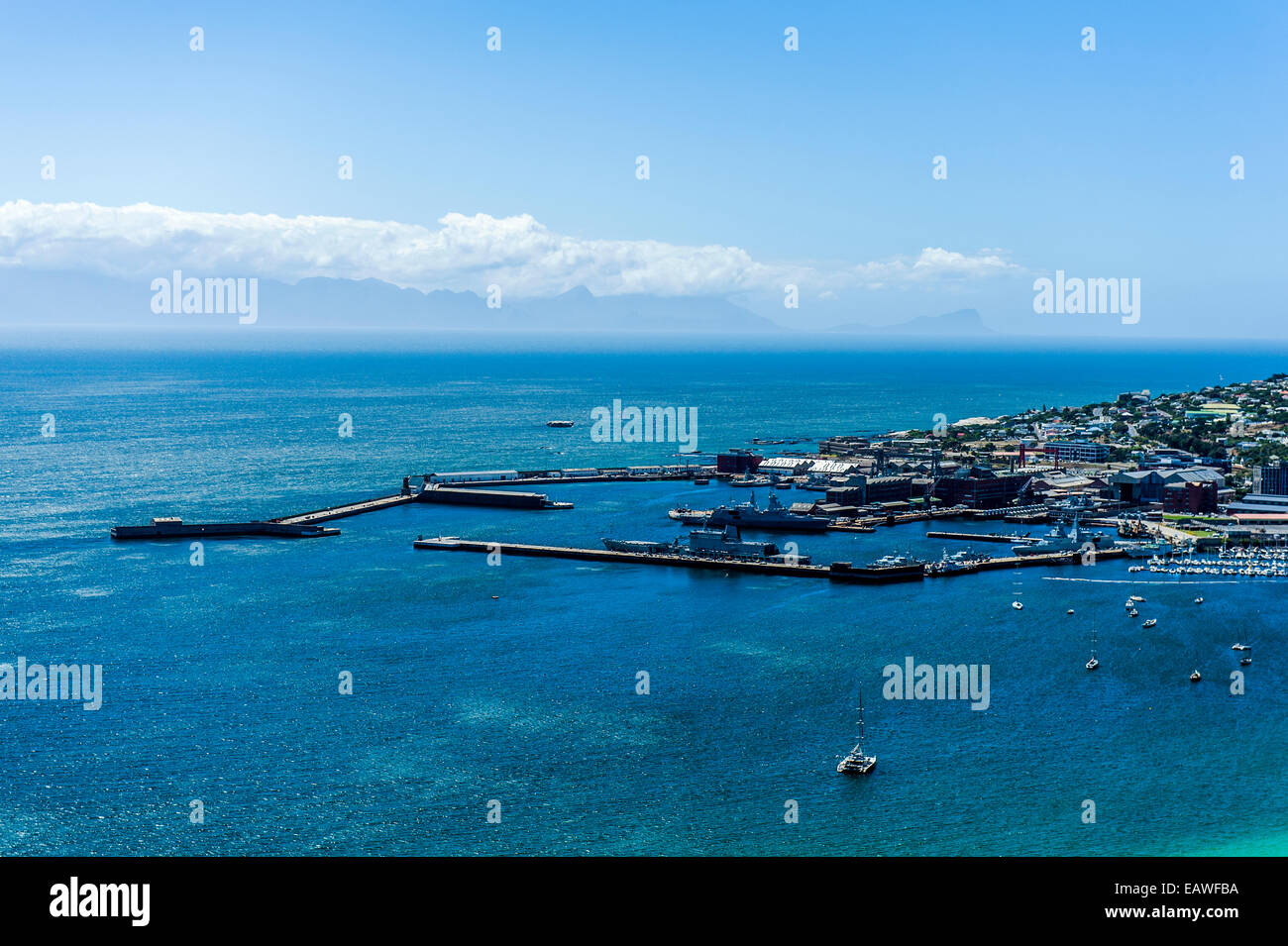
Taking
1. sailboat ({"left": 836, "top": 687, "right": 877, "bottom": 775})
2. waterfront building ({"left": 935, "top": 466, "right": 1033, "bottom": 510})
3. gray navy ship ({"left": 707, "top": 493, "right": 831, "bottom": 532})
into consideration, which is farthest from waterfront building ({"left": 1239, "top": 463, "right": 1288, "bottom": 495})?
sailboat ({"left": 836, "top": 687, "right": 877, "bottom": 775})

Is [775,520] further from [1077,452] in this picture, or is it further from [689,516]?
[1077,452]

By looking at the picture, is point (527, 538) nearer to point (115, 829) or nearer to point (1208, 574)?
point (1208, 574)

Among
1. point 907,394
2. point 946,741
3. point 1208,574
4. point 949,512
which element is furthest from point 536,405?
point 946,741

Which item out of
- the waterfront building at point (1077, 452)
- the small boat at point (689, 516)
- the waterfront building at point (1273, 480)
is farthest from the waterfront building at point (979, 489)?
the waterfront building at point (1077, 452)

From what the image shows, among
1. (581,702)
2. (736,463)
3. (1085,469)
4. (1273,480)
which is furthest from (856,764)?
(1085,469)

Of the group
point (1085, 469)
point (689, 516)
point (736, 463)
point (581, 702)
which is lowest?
point (581, 702)

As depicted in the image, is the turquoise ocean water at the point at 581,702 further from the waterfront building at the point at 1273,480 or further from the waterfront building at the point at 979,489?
the waterfront building at the point at 1273,480

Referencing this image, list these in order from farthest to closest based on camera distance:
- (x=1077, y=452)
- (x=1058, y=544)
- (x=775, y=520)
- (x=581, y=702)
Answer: (x=1077, y=452) → (x=775, y=520) → (x=1058, y=544) → (x=581, y=702)

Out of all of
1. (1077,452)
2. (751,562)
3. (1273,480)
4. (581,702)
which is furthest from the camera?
(1077,452)

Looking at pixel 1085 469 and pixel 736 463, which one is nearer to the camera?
pixel 736 463
